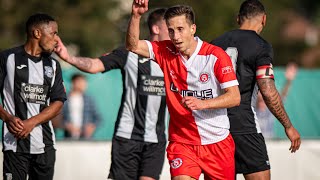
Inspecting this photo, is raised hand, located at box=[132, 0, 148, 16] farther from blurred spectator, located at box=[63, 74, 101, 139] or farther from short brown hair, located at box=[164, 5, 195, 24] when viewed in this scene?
blurred spectator, located at box=[63, 74, 101, 139]

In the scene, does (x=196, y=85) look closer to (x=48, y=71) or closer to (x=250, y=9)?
(x=250, y=9)

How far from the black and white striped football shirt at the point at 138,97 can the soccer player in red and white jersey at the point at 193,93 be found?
1547mm

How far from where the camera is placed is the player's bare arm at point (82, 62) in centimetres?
918

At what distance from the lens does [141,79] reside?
9.82 meters

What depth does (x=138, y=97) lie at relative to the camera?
32.2 feet

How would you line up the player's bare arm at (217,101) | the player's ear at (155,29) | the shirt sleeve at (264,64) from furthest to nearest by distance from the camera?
the player's ear at (155,29) < the shirt sleeve at (264,64) < the player's bare arm at (217,101)

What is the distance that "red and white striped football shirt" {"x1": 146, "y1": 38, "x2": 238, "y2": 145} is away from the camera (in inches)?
315

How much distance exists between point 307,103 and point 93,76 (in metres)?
4.48

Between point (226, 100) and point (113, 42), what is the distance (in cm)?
2701

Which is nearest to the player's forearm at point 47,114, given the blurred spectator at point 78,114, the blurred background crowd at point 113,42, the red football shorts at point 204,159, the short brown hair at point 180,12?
the red football shorts at point 204,159

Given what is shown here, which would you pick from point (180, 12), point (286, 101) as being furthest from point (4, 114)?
point (286, 101)

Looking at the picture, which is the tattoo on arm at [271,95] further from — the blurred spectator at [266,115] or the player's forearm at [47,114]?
the blurred spectator at [266,115]

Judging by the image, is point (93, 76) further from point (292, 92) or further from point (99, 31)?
point (99, 31)

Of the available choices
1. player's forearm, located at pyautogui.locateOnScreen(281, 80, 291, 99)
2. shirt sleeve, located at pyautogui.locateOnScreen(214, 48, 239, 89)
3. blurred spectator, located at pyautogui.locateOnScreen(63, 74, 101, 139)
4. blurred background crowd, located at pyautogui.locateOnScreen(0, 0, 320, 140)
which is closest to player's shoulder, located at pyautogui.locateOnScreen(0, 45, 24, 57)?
shirt sleeve, located at pyautogui.locateOnScreen(214, 48, 239, 89)
